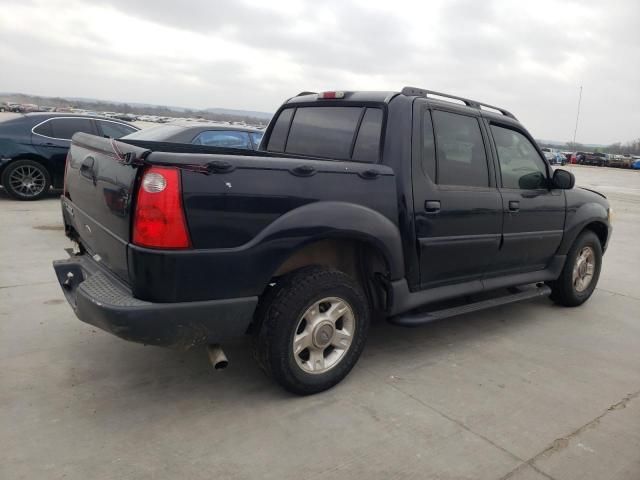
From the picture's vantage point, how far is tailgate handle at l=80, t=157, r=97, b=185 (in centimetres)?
311

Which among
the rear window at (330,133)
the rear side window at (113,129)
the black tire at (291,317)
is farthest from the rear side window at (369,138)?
the rear side window at (113,129)

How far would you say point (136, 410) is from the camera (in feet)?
9.52

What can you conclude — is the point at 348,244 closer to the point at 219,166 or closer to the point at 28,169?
the point at 219,166

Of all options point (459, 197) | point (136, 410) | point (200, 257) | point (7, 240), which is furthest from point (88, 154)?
point (7, 240)

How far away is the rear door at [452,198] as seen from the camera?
354 cm

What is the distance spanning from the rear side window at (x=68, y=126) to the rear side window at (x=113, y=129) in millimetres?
187

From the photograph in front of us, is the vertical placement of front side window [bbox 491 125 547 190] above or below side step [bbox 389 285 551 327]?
above

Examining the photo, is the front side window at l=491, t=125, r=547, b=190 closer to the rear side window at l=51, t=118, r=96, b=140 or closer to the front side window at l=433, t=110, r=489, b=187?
the front side window at l=433, t=110, r=489, b=187

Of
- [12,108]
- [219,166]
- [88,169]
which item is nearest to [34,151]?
[88,169]

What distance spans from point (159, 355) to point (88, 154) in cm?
141

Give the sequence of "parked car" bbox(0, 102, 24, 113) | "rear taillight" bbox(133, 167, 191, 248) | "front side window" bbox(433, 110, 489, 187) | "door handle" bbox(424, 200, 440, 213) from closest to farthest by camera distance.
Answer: "rear taillight" bbox(133, 167, 191, 248) → "door handle" bbox(424, 200, 440, 213) → "front side window" bbox(433, 110, 489, 187) → "parked car" bbox(0, 102, 24, 113)

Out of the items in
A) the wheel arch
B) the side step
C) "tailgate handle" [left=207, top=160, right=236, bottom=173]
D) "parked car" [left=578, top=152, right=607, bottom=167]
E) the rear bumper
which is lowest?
the side step

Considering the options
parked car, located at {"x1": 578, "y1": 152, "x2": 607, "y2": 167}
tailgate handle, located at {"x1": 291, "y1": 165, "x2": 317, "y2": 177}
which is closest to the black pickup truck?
tailgate handle, located at {"x1": 291, "y1": 165, "x2": 317, "y2": 177}

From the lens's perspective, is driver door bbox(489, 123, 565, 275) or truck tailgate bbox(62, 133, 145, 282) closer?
truck tailgate bbox(62, 133, 145, 282)
